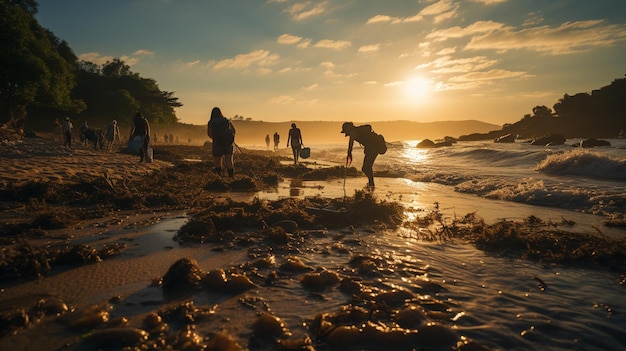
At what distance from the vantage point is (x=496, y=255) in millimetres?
4543

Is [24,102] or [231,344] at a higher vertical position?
[24,102]

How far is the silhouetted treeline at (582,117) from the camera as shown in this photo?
58.8m

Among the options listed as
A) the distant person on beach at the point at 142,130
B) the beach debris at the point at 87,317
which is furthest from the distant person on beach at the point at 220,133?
the beach debris at the point at 87,317

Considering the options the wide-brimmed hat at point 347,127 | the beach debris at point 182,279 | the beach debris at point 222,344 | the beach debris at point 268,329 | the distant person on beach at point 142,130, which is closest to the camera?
the beach debris at point 222,344

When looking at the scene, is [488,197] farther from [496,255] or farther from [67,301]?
[67,301]

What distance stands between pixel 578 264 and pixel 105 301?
543cm

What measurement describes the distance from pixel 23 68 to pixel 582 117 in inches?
3270

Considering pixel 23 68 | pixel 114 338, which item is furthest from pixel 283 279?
pixel 23 68

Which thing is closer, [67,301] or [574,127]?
[67,301]

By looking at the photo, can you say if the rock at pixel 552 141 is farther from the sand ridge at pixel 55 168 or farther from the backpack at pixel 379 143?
the sand ridge at pixel 55 168

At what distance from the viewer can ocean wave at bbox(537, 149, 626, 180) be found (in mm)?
13086

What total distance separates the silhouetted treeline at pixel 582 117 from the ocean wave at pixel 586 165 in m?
50.9

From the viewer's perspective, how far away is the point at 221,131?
1030cm

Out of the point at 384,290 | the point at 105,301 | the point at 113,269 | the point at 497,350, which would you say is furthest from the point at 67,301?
the point at 497,350
